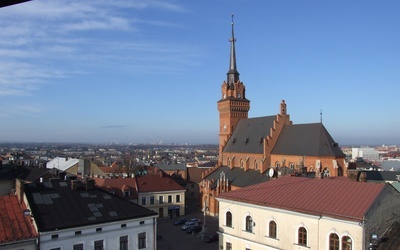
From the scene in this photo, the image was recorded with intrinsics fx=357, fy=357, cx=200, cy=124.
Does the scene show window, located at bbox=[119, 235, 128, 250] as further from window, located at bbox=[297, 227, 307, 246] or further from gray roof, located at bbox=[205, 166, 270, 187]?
gray roof, located at bbox=[205, 166, 270, 187]

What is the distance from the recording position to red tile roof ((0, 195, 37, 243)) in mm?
24406

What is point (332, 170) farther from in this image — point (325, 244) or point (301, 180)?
point (325, 244)

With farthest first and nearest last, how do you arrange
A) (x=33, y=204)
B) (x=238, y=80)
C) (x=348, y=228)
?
(x=238, y=80)
(x=33, y=204)
(x=348, y=228)

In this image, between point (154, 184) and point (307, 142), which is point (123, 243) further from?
point (307, 142)

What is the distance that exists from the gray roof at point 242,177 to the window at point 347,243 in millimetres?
30607

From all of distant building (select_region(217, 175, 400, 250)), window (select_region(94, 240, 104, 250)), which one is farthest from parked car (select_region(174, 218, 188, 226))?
window (select_region(94, 240, 104, 250))

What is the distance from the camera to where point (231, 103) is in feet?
232

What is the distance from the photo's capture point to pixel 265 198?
29.0m

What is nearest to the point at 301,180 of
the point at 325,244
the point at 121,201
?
the point at 325,244

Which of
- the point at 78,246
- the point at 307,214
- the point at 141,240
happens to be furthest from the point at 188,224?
the point at 307,214

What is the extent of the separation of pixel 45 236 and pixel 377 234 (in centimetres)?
2311

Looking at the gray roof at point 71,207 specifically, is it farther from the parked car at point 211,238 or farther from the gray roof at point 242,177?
the gray roof at point 242,177

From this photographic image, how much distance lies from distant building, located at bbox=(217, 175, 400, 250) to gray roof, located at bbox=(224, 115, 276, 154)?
29.8 meters

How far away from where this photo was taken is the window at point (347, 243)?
2343cm
